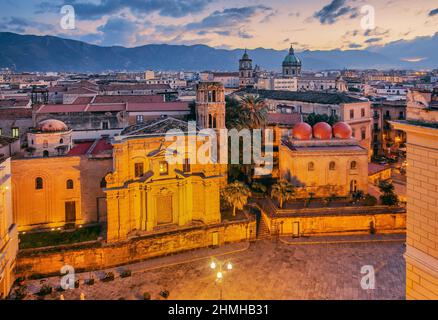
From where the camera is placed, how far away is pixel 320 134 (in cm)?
4116

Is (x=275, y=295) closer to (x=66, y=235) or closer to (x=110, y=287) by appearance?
(x=110, y=287)

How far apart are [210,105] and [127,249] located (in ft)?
54.3

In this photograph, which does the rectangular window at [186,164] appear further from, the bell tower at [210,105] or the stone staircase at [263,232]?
the stone staircase at [263,232]

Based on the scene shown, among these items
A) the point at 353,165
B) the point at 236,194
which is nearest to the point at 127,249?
the point at 236,194

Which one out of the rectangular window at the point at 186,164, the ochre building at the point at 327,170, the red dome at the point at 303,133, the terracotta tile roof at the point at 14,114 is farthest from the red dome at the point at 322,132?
the terracotta tile roof at the point at 14,114

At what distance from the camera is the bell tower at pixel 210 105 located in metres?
39.5

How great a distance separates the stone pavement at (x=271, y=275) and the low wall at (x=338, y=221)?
189cm

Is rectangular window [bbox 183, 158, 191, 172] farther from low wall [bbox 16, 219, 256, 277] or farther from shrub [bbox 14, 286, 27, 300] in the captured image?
shrub [bbox 14, 286, 27, 300]

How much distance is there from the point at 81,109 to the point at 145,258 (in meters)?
29.4

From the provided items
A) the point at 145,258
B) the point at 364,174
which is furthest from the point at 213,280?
the point at 364,174

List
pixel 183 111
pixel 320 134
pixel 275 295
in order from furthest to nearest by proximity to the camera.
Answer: pixel 183 111, pixel 320 134, pixel 275 295

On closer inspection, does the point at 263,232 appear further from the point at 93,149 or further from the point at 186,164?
the point at 93,149

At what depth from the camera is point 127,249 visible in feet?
98.7
